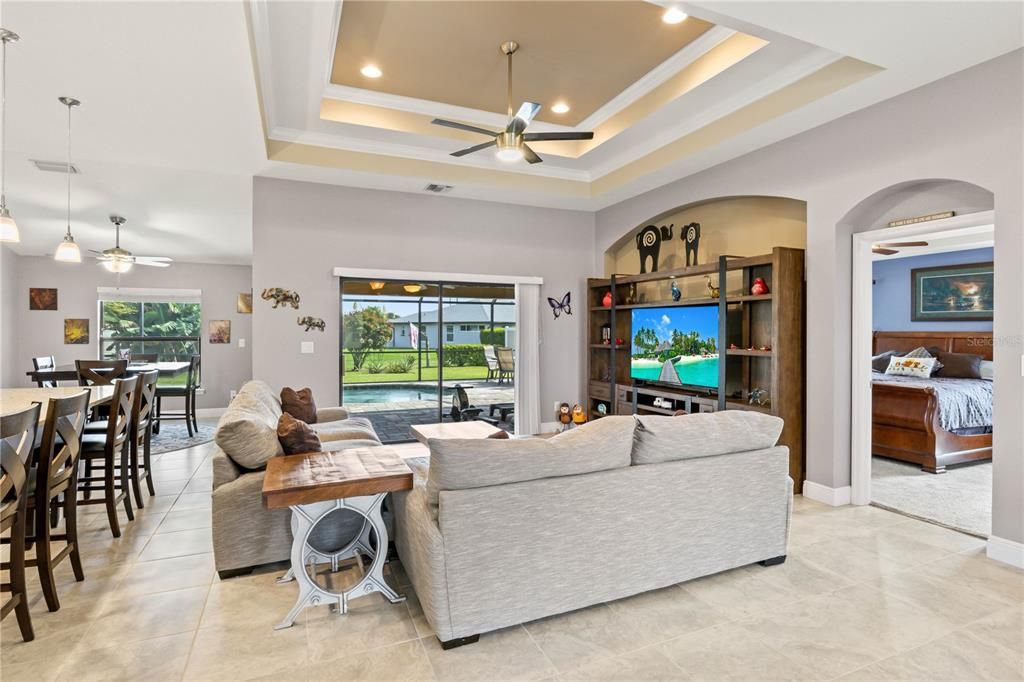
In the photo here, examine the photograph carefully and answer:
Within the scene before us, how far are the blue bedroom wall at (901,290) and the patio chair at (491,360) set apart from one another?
4.94 metres

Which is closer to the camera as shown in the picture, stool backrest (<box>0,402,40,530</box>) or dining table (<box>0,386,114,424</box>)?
stool backrest (<box>0,402,40,530</box>)

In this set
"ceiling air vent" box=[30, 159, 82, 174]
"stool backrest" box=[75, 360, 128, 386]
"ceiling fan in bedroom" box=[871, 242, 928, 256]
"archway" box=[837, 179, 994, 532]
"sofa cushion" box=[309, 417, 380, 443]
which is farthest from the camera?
"ceiling fan in bedroom" box=[871, 242, 928, 256]

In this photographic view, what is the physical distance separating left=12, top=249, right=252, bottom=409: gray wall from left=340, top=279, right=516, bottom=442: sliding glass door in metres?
4.05

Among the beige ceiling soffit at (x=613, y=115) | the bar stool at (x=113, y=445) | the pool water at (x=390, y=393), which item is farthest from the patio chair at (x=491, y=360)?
the bar stool at (x=113, y=445)

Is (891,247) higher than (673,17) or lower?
lower

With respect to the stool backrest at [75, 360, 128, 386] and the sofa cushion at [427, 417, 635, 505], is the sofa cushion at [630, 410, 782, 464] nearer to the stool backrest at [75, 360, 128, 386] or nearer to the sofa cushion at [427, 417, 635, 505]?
the sofa cushion at [427, 417, 635, 505]

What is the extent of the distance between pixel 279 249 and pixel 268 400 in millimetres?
1845

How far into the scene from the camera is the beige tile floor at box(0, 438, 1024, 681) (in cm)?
203

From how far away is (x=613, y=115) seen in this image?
16.1 feet

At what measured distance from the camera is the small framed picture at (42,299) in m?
8.03

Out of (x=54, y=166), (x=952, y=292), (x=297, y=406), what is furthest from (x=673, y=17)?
(x=952, y=292)

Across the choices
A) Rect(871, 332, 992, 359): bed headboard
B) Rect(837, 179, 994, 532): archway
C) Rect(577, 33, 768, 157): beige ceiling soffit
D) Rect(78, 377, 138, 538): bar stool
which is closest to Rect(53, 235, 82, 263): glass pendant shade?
Rect(78, 377, 138, 538): bar stool

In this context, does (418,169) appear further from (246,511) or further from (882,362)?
(882,362)

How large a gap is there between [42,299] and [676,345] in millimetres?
9121
